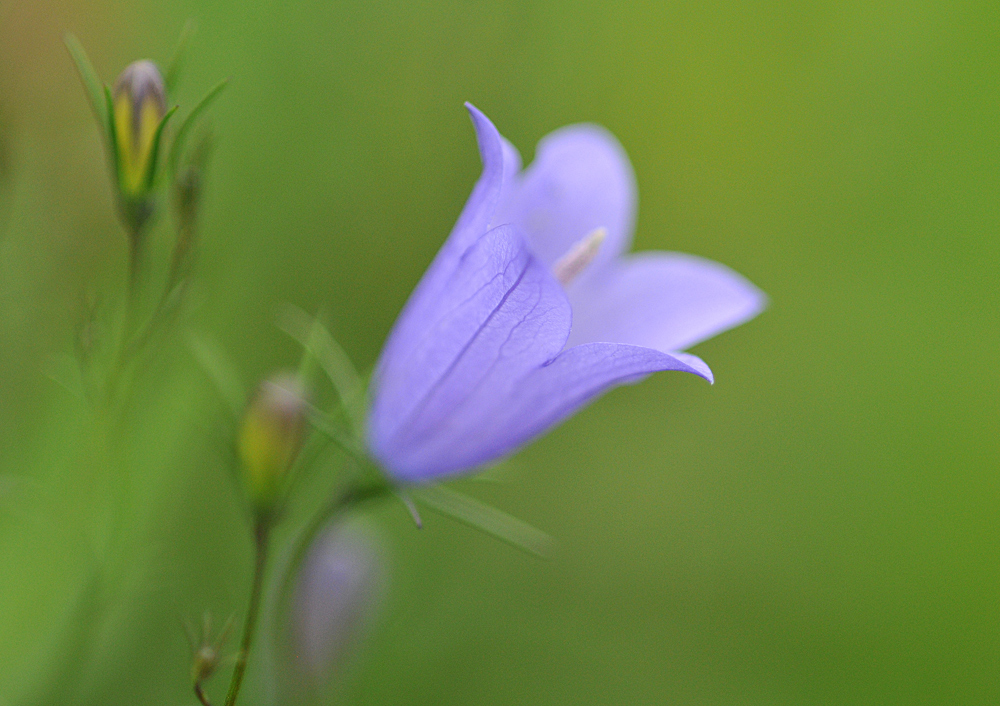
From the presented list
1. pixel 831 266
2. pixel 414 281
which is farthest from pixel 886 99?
pixel 414 281

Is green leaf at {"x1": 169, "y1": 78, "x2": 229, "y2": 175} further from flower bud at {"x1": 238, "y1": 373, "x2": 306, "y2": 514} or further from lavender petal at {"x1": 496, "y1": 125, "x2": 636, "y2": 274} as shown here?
lavender petal at {"x1": 496, "y1": 125, "x2": 636, "y2": 274}

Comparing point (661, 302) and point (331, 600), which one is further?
point (331, 600)

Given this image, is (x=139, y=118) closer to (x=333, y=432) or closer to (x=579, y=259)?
(x=333, y=432)

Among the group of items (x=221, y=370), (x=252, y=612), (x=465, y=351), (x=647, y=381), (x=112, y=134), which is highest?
(x=112, y=134)

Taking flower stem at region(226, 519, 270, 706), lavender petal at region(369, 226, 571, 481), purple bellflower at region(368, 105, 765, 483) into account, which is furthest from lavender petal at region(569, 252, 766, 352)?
flower stem at region(226, 519, 270, 706)

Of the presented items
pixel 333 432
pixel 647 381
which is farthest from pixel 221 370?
pixel 647 381

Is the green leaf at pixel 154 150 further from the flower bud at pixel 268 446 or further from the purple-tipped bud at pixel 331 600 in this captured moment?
the purple-tipped bud at pixel 331 600

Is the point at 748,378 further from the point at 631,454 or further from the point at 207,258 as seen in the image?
the point at 207,258
